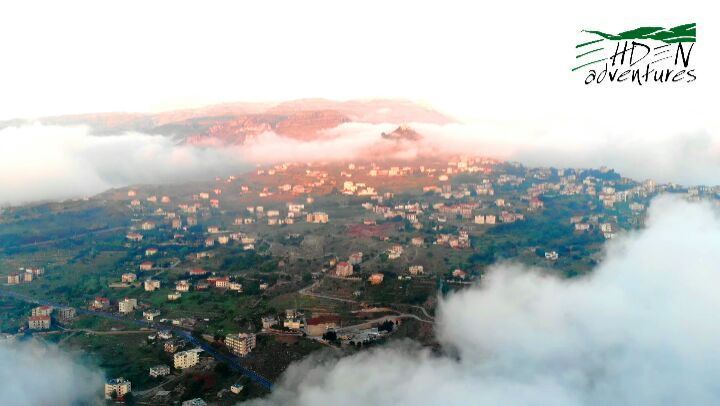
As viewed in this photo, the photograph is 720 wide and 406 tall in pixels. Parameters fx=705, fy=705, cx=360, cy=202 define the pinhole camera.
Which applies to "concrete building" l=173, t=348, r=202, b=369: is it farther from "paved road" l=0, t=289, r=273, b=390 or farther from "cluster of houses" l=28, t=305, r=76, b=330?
"cluster of houses" l=28, t=305, r=76, b=330

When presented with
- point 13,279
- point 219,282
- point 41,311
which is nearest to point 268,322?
point 219,282

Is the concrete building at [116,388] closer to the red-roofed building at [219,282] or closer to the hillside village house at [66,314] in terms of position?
the hillside village house at [66,314]

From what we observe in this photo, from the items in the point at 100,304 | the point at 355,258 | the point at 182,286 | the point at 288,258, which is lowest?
the point at 100,304

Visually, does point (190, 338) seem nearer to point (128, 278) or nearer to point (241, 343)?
point (241, 343)

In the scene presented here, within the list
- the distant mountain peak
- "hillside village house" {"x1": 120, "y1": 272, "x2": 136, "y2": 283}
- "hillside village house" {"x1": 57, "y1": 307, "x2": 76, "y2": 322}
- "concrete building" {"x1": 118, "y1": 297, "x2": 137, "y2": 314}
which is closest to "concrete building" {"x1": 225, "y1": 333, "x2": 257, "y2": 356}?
"concrete building" {"x1": 118, "y1": 297, "x2": 137, "y2": 314}

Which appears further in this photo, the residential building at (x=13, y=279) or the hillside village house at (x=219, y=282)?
the residential building at (x=13, y=279)

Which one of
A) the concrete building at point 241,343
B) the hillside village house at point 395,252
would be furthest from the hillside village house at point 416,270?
the concrete building at point 241,343
